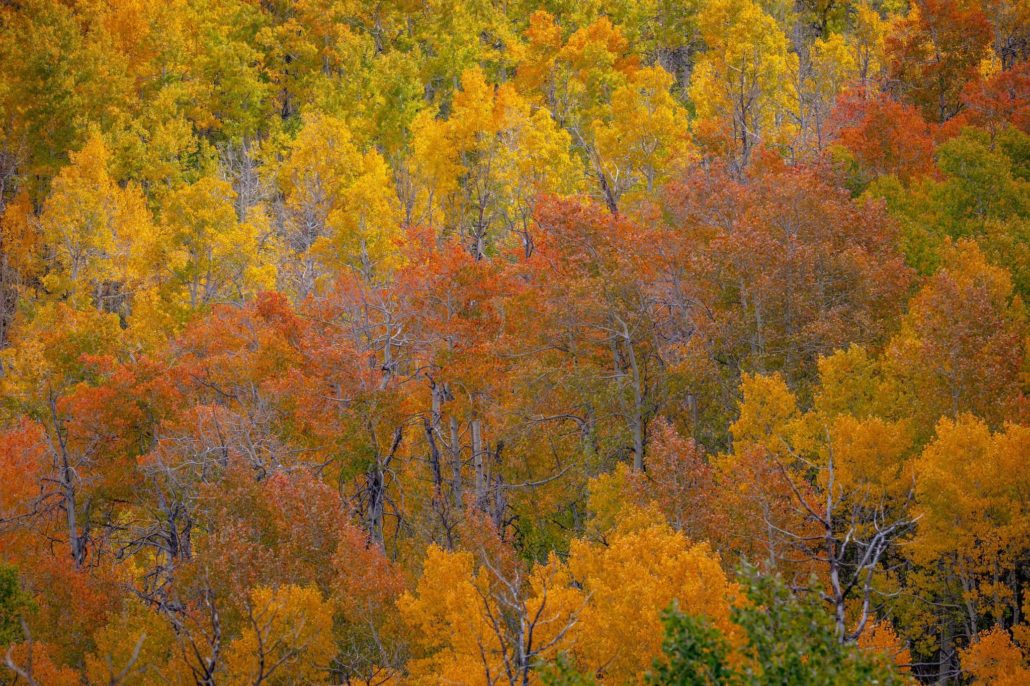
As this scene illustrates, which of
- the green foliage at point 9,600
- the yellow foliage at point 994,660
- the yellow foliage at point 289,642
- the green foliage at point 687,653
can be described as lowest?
the yellow foliage at point 289,642

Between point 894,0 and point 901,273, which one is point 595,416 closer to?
point 901,273

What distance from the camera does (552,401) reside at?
3031 centimetres

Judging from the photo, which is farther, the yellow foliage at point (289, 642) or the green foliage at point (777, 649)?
the yellow foliage at point (289, 642)

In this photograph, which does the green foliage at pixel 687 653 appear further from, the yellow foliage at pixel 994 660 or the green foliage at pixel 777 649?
the yellow foliage at pixel 994 660

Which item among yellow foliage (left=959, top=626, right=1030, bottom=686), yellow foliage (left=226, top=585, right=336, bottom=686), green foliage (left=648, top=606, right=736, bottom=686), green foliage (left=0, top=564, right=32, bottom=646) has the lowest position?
yellow foliage (left=226, top=585, right=336, bottom=686)

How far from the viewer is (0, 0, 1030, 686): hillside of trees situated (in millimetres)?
23062

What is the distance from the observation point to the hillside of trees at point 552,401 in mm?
23062

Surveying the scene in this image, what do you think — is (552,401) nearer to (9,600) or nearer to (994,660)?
(994,660)

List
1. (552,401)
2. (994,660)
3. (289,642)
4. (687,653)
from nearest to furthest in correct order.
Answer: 1. (687,653)
2. (994,660)
3. (289,642)
4. (552,401)

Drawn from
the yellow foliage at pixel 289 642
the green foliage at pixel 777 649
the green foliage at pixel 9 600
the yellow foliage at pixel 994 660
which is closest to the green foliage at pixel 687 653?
the green foliage at pixel 777 649

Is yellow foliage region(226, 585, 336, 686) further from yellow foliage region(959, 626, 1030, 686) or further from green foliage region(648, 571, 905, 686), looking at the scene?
green foliage region(648, 571, 905, 686)

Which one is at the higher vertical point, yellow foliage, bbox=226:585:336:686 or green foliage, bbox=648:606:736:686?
green foliage, bbox=648:606:736:686

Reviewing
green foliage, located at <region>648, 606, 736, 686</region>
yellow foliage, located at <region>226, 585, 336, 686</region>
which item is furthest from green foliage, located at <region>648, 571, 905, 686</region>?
yellow foliage, located at <region>226, 585, 336, 686</region>

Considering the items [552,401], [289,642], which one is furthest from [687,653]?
[552,401]
